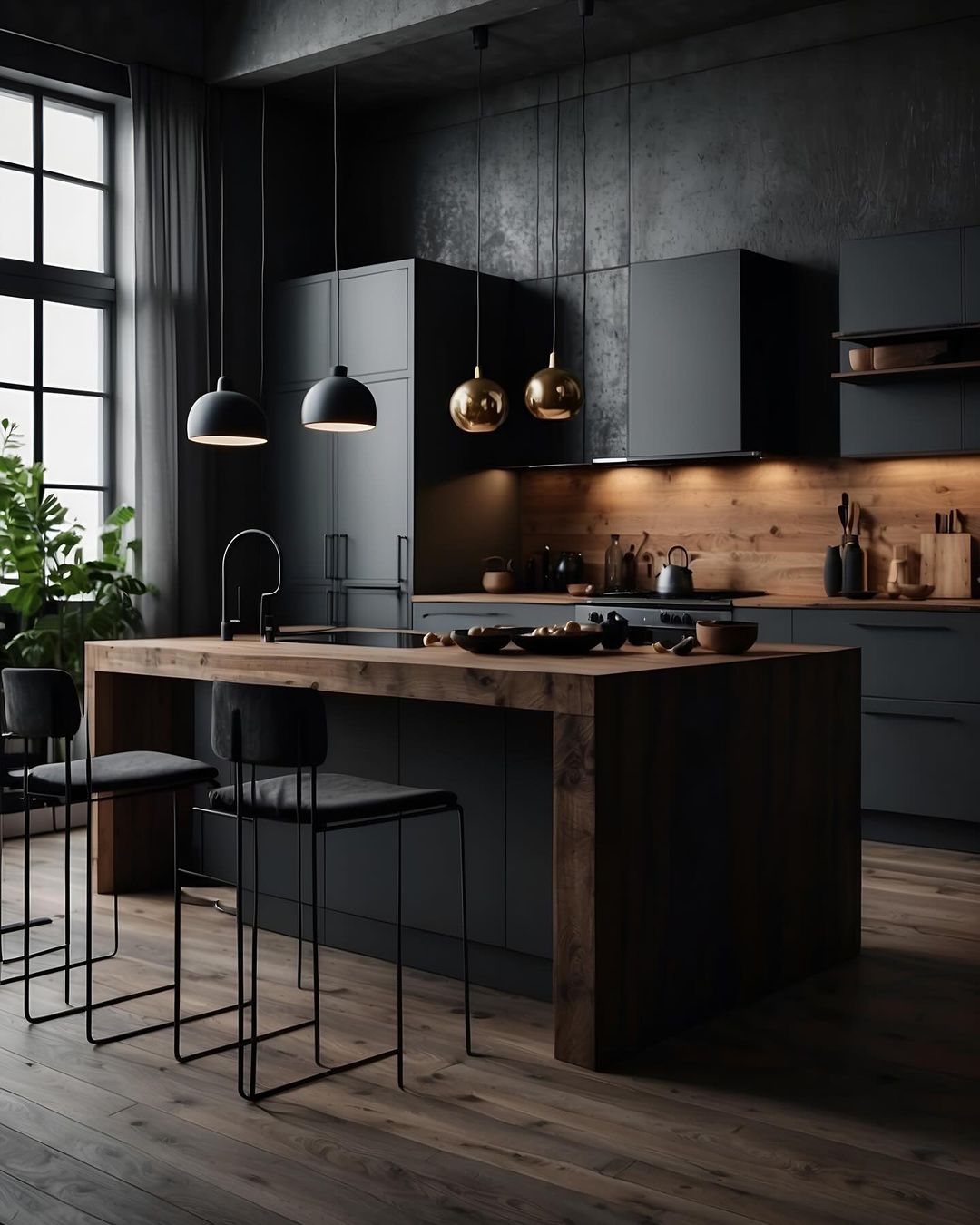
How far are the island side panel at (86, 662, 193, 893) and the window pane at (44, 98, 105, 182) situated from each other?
2838 mm

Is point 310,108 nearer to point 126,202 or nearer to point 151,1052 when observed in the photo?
point 126,202

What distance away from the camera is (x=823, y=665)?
12.5ft

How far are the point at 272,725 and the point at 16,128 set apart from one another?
4.30 m

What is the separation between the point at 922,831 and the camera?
5441mm

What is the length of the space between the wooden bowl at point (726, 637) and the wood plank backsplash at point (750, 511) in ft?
8.17

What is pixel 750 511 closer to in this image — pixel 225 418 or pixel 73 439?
pixel 225 418

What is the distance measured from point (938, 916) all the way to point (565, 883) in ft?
5.75

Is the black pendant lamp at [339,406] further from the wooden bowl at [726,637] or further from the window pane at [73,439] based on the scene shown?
the window pane at [73,439]

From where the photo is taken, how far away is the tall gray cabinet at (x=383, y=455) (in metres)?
6.61

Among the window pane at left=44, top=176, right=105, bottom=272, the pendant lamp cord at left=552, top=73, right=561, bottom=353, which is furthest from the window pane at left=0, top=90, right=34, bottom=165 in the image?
the pendant lamp cord at left=552, top=73, right=561, bottom=353

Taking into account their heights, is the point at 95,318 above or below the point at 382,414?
above

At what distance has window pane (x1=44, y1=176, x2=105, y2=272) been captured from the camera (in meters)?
6.30

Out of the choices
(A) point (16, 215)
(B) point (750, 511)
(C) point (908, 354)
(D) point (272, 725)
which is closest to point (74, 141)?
(A) point (16, 215)

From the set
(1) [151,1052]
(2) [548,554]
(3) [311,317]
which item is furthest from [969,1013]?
(3) [311,317]
